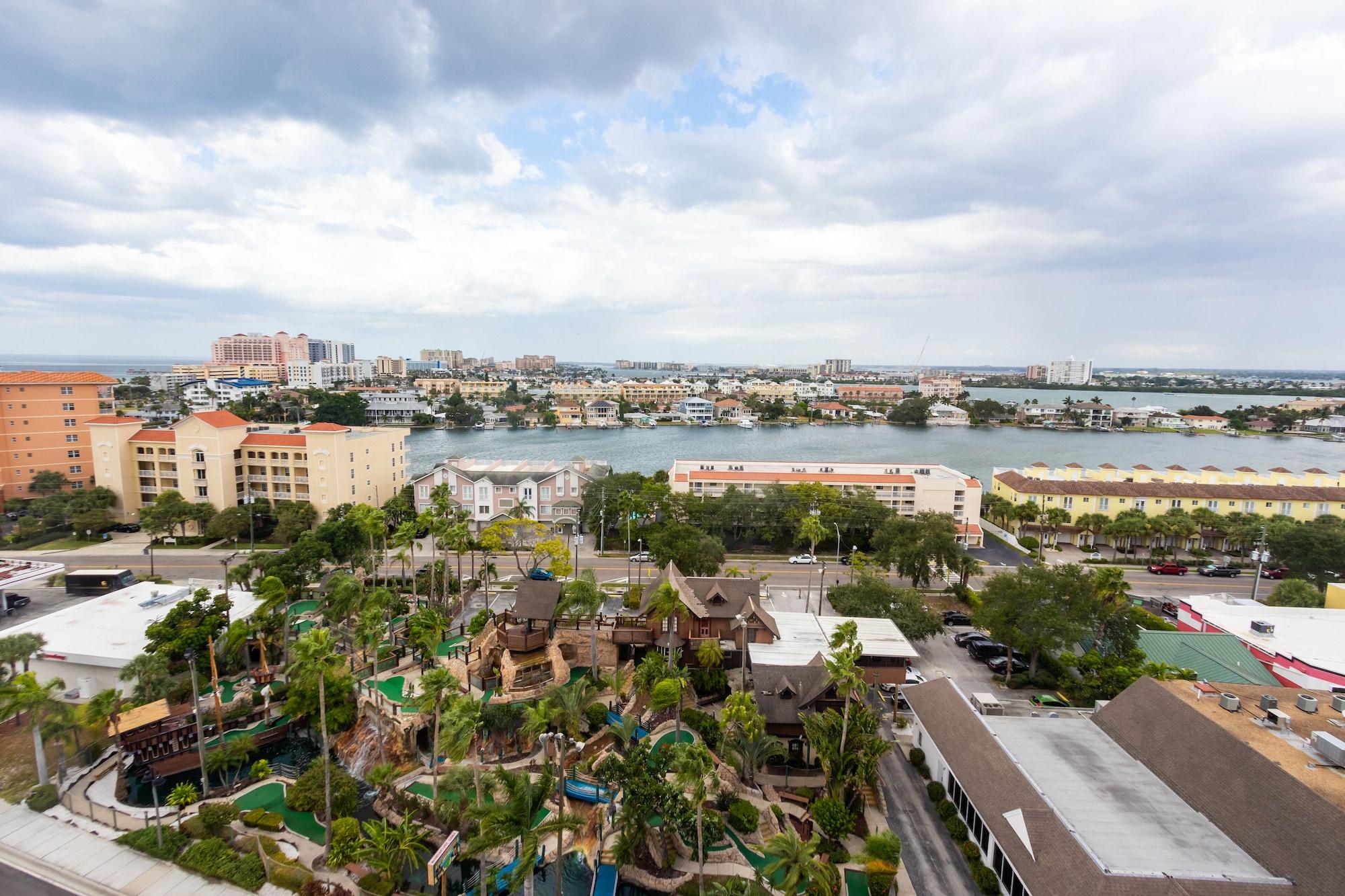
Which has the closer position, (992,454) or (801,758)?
(801,758)

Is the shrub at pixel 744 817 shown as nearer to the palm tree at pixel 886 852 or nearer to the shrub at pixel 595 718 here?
the palm tree at pixel 886 852

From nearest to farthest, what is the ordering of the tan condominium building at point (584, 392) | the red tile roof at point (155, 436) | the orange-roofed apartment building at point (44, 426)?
1. the orange-roofed apartment building at point (44, 426)
2. the red tile roof at point (155, 436)
3. the tan condominium building at point (584, 392)

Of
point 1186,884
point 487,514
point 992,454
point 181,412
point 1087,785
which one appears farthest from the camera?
point 181,412

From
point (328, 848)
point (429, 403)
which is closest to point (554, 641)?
point (328, 848)

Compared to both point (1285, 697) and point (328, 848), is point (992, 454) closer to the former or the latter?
point (1285, 697)

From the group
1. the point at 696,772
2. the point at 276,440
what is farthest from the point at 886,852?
the point at 276,440

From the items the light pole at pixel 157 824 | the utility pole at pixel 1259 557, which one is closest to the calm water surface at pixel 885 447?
the utility pole at pixel 1259 557

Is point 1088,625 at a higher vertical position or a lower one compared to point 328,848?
higher
